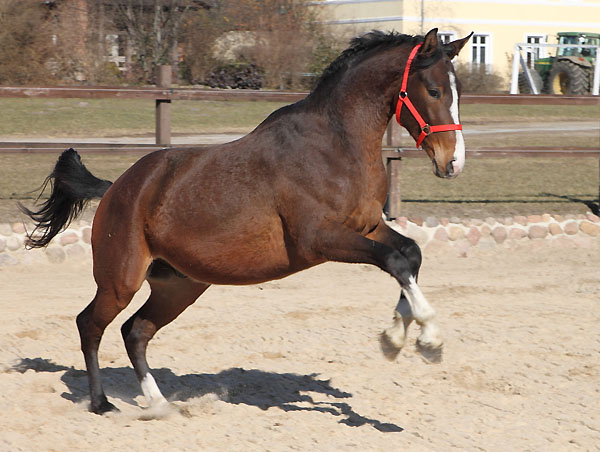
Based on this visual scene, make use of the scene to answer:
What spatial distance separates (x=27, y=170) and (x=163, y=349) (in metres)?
7.20

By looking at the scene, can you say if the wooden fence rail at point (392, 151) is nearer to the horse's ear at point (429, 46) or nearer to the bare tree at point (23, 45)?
the horse's ear at point (429, 46)

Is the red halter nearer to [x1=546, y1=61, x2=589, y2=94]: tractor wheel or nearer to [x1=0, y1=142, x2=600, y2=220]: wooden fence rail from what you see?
[x1=0, y1=142, x2=600, y2=220]: wooden fence rail

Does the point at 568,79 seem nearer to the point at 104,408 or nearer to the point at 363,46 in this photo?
the point at 363,46

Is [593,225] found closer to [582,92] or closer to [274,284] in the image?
[274,284]

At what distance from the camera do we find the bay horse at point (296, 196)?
4.27 m

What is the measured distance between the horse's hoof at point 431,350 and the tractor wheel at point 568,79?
76.9ft

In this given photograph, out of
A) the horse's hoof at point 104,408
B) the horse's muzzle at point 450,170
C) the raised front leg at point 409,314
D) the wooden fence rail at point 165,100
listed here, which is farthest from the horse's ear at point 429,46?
the wooden fence rail at point 165,100

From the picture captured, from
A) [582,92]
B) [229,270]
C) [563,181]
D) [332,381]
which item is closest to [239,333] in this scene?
[332,381]

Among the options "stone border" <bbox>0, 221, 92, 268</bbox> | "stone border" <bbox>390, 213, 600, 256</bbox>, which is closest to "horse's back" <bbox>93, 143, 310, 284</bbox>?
"stone border" <bbox>0, 221, 92, 268</bbox>

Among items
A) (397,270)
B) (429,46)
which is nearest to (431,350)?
(397,270)

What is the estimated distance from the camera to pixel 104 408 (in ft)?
15.8

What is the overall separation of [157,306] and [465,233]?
5.19 metres

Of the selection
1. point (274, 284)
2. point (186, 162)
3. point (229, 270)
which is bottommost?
point (274, 284)

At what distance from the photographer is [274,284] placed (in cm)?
815
